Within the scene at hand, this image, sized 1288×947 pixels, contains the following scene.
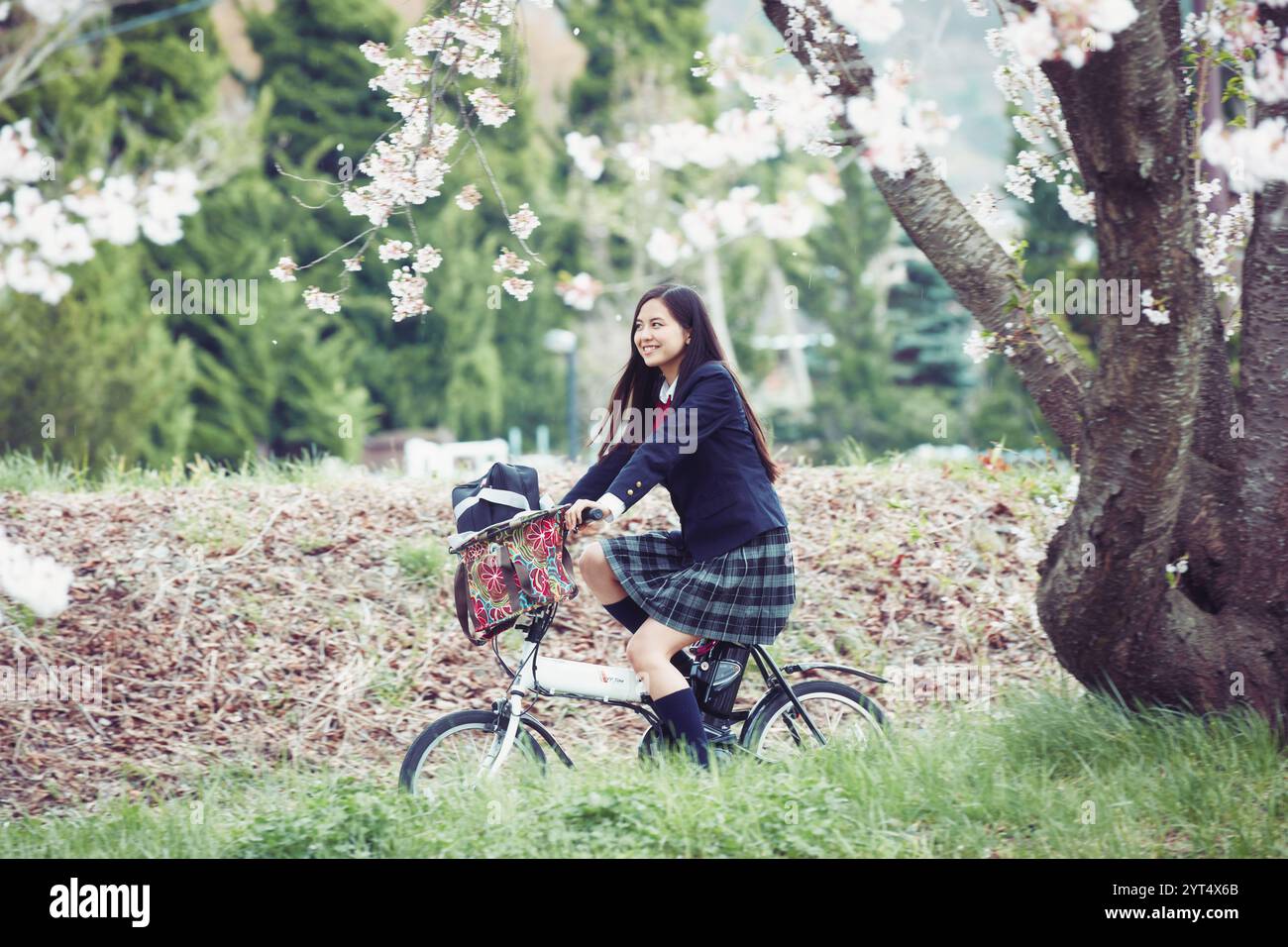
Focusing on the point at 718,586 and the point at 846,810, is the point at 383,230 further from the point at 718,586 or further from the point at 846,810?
the point at 846,810

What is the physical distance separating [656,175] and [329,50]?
264 inches

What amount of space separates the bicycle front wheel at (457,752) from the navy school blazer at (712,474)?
0.72 m

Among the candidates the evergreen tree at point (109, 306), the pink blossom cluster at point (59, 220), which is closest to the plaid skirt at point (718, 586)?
the pink blossom cluster at point (59, 220)

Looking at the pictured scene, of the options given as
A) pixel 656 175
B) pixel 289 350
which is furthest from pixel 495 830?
pixel 656 175

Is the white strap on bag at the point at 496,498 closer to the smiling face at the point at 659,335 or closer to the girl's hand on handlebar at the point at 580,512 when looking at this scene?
the girl's hand on handlebar at the point at 580,512

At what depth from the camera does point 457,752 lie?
378cm

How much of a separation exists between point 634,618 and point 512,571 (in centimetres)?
59

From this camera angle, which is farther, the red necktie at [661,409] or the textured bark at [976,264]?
the textured bark at [976,264]

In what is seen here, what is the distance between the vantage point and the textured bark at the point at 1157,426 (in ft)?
11.8

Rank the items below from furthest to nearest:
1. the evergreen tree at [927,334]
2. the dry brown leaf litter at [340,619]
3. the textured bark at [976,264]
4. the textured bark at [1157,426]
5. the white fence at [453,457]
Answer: the evergreen tree at [927,334] → the white fence at [453,457] → the dry brown leaf litter at [340,619] → the textured bark at [976,264] → the textured bark at [1157,426]

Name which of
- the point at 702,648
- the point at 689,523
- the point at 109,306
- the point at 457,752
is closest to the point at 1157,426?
the point at 689,523

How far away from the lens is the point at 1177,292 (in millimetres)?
3617

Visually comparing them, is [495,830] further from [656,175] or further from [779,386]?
[779,386]
